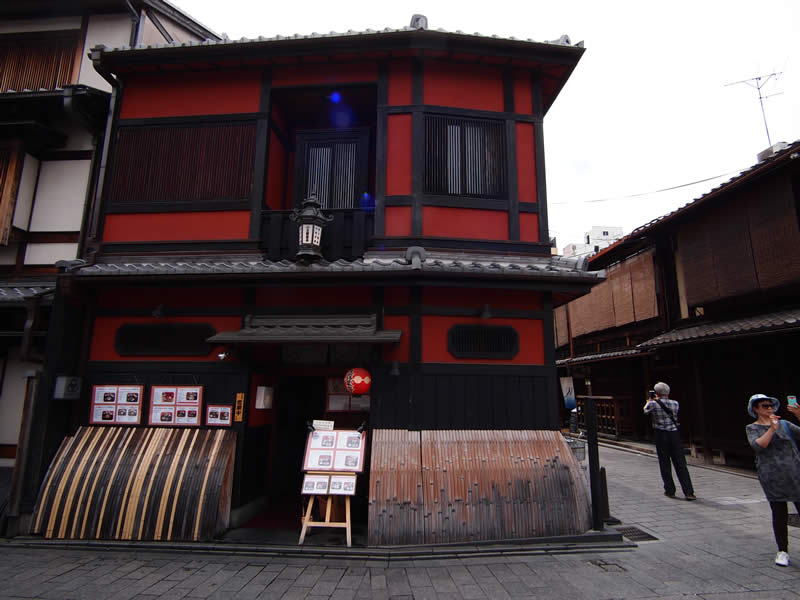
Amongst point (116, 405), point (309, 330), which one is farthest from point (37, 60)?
point (309, 330)

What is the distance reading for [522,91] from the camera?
9.24 metres

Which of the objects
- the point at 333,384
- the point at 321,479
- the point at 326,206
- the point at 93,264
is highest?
the point at 326,206

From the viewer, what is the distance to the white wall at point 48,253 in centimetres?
1008

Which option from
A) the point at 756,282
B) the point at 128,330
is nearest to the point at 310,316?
the point at 128,330

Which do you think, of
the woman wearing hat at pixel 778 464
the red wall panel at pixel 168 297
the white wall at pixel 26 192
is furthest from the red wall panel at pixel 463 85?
the white wall at pixel 26 192

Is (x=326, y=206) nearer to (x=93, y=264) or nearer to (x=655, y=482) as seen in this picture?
(x=93, y=264)

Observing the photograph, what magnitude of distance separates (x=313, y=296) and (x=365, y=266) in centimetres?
137

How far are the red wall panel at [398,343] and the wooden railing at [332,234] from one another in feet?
5.22

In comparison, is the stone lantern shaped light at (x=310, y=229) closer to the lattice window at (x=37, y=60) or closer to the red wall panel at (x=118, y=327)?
the red wall panel at (x=118, y=327)

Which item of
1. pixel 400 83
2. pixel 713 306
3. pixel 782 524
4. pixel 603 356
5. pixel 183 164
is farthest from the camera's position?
pixel 603 356

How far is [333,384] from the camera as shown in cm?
885

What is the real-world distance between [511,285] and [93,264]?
837cm

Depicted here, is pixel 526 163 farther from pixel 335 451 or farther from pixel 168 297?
pixel 168 297

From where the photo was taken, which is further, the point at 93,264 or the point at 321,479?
the point at 93,264
